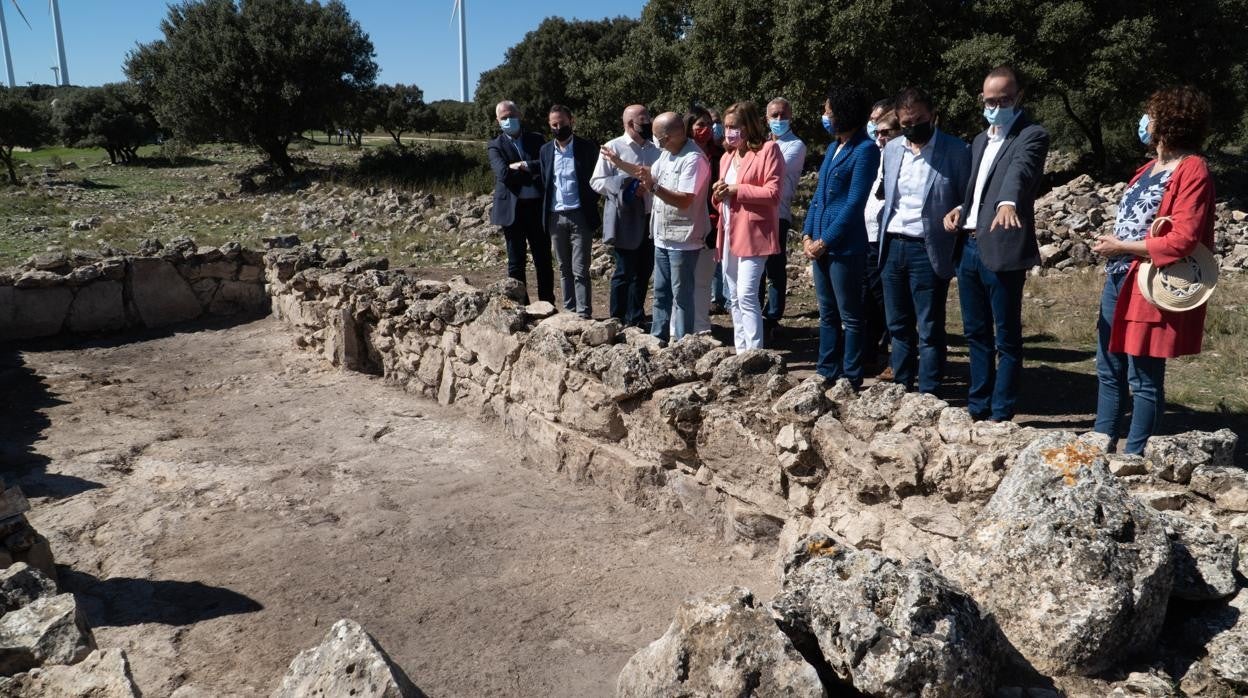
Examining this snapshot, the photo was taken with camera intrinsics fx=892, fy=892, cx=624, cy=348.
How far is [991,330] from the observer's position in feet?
16.7

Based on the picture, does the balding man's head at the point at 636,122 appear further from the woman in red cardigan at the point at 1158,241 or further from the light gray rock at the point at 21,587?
the light gray rock at the point at 21,587

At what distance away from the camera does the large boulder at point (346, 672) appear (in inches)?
96.6

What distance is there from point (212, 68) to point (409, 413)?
20.6 metres

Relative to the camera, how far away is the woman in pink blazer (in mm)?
5652

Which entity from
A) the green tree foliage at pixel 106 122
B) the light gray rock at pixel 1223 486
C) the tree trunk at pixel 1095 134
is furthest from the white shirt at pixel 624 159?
the green tree foliage at pixel 106 122

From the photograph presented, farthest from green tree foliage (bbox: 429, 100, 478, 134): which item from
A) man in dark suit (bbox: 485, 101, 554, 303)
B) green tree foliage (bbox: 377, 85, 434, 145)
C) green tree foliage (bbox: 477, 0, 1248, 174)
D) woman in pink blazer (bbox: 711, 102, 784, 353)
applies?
woman in pink blazer (bbox: 711, 102, 784, 353)

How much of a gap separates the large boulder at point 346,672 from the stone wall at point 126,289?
8.37 meters

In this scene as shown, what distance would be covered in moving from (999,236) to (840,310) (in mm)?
1169

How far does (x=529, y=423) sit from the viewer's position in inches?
231

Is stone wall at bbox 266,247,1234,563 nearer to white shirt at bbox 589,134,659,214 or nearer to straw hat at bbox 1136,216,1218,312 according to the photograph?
straw hat at bbox 1136,216,1218,312

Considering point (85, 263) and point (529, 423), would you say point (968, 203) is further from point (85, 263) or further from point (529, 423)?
point (85, 263)

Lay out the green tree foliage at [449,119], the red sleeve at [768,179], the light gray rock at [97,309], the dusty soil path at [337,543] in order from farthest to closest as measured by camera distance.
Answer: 1. the green tree foliage at [449,119]
2. the light gray rock at [97,309]
3. the red sleeve at [768,179]
4. the dusty soil path at [337,543]

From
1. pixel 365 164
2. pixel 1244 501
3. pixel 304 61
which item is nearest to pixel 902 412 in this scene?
pixel 1244 501

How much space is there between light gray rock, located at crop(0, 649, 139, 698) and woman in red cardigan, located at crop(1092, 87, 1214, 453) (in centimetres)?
399
